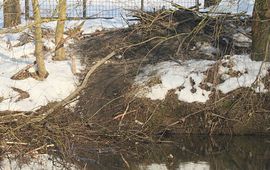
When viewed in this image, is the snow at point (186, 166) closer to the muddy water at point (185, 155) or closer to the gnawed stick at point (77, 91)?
the muddy water at point (185, 155)

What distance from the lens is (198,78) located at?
47.5ft

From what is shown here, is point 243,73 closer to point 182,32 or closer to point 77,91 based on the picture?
point 182,32

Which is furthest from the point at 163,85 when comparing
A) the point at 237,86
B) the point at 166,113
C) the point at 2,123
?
the point at 2,123

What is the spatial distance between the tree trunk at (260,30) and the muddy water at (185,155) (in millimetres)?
2166

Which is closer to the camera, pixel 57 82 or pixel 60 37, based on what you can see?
pixel 57 82

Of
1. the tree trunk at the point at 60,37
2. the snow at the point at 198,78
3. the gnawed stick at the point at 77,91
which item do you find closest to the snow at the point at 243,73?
the snow at the point at 198,78

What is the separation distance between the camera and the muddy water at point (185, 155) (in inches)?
440

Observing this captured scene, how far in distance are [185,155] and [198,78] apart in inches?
113

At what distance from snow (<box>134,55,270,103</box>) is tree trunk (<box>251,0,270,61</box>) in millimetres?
227

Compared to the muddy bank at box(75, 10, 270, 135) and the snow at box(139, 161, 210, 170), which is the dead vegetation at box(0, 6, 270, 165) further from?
the snow at box(139, 161, 210, 170)

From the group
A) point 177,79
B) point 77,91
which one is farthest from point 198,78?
point 77,91

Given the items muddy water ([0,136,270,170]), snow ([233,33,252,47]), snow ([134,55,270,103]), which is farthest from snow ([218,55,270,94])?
muddy water ([0,136,270,170])

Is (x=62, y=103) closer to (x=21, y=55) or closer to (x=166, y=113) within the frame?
(x=166, y=113)

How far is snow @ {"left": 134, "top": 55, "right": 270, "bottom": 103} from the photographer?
46.3 ft
